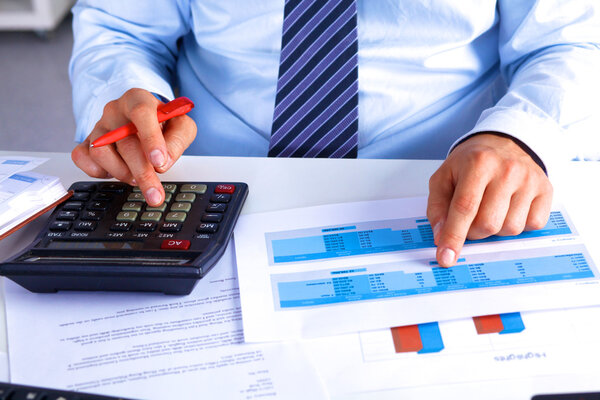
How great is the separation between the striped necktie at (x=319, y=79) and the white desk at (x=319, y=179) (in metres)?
0.06

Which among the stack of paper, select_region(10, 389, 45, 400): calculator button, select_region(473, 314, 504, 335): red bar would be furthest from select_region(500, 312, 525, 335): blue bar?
the stack of paper

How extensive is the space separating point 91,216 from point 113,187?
2.2 inches

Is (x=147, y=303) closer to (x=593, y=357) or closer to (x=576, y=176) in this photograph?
(x=593, y=357)

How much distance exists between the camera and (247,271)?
20.4 inches

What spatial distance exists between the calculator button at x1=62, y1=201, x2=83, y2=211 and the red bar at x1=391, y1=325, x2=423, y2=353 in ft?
1.13

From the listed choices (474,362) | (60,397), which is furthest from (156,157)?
(474,362)

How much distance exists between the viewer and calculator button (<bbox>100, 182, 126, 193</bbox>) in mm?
600

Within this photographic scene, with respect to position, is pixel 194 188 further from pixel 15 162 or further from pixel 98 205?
pixel 15 162

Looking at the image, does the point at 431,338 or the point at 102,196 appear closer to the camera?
the point at 431,338

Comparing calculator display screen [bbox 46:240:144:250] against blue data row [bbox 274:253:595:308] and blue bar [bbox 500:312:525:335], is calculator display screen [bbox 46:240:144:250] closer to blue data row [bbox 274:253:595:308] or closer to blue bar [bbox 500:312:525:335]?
blue data row [bbox 274:253:595:308]


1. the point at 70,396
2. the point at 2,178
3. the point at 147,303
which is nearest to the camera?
the point at 70,396

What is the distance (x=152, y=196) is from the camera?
56 centimetres

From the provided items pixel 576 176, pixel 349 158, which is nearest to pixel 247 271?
pixel 349 158

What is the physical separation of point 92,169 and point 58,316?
0.66 ft
